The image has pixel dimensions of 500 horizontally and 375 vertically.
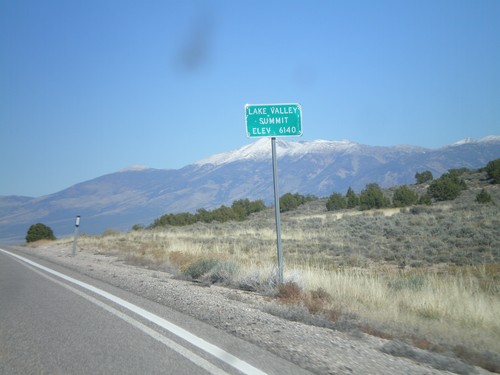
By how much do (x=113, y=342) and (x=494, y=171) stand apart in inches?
2046

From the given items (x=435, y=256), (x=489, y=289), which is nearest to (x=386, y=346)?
(x=489, y=289)

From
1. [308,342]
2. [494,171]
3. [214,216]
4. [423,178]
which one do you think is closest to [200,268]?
[308,342]

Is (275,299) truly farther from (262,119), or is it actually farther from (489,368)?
(489,368)

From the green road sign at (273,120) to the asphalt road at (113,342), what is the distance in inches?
186

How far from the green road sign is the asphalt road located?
472cm

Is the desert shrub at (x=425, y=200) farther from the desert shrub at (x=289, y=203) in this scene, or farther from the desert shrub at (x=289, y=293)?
the desert shrub at (x=289, y=293)

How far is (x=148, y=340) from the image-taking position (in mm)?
6344

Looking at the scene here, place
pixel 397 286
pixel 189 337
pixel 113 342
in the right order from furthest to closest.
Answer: pixel 397 286, pixel 189 337, pixel 113 342

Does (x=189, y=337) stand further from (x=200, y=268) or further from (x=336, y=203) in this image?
(x=336, y=203)

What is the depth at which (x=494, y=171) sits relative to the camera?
50.7 metres

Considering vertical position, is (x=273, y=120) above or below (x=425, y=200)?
above

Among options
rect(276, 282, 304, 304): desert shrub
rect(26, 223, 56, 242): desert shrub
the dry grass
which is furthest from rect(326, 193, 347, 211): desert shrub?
rect(276, 282, 304, 304): desert shrub

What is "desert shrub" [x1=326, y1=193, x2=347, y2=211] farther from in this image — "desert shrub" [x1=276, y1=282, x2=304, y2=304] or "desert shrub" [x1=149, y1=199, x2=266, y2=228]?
"desert shrub" [x1=276, y1=282, x2=304, y2=304]

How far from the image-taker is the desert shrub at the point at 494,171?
50.2 meters
